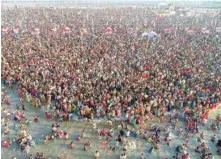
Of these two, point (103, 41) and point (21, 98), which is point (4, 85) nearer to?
point (21, 98)

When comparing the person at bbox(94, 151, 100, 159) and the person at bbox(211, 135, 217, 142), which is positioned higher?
the person at bbox(211, 135, 217, 142)

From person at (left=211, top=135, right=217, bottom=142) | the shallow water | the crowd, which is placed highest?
the crowd

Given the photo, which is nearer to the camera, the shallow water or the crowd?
the shallow water

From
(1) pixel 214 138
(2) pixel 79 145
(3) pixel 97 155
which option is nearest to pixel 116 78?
(2) pixel 79 145

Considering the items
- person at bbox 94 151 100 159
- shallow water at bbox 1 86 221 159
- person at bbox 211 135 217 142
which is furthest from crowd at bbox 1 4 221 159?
person at bbox 211 135 217 142

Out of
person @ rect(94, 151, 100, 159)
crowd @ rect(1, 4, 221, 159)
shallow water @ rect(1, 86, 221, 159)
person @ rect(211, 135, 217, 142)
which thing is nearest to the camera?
person @ rect(94, 151, 100, 159)

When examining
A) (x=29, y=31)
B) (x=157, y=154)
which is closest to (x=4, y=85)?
(x=157, y=154)

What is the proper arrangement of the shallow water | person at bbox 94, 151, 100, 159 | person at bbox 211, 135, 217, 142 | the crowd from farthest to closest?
1. the crowd
2. person at bbox 211, 135, 217, 142
3. the shallow water
4. person at bbox 94, 151, 100, 159

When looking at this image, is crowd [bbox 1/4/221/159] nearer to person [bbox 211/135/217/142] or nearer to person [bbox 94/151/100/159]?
person [bbox 94/151/100/159]

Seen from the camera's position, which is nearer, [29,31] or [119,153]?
[119,153]
